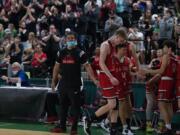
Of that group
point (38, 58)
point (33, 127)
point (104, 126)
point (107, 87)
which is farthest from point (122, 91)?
point (38, 58)

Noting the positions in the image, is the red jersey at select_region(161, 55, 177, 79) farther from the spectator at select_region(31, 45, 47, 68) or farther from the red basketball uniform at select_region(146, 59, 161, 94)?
the spectator at select_region(31, 45, 47, 68)

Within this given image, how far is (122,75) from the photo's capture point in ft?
38.5

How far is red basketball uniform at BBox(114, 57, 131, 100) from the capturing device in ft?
38.1

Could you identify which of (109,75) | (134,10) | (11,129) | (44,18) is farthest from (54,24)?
(109,75)

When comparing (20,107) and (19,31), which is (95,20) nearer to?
(19,31)

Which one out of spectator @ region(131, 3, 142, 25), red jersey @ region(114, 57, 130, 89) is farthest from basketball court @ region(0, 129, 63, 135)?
spectator @ region(131, 3, 142, 25)

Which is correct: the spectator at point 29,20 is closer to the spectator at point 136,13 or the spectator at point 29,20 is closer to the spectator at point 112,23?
the spectator at point 112,23

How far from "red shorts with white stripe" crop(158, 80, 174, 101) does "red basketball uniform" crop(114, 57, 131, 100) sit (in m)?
0.74

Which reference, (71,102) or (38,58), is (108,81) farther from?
(38,58)

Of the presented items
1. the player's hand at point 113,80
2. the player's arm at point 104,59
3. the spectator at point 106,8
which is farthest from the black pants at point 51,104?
the spectator at point 106,8

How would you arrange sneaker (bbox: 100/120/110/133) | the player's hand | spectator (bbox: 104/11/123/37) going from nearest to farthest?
1. the player's hand
2. sneaker (bbox: 100/120/110/133)
3. spectator (bbox: 104/11/123/37)

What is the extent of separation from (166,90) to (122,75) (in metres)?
1.01

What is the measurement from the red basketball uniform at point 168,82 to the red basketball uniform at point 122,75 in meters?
0.75

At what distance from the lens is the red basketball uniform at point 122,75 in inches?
457
